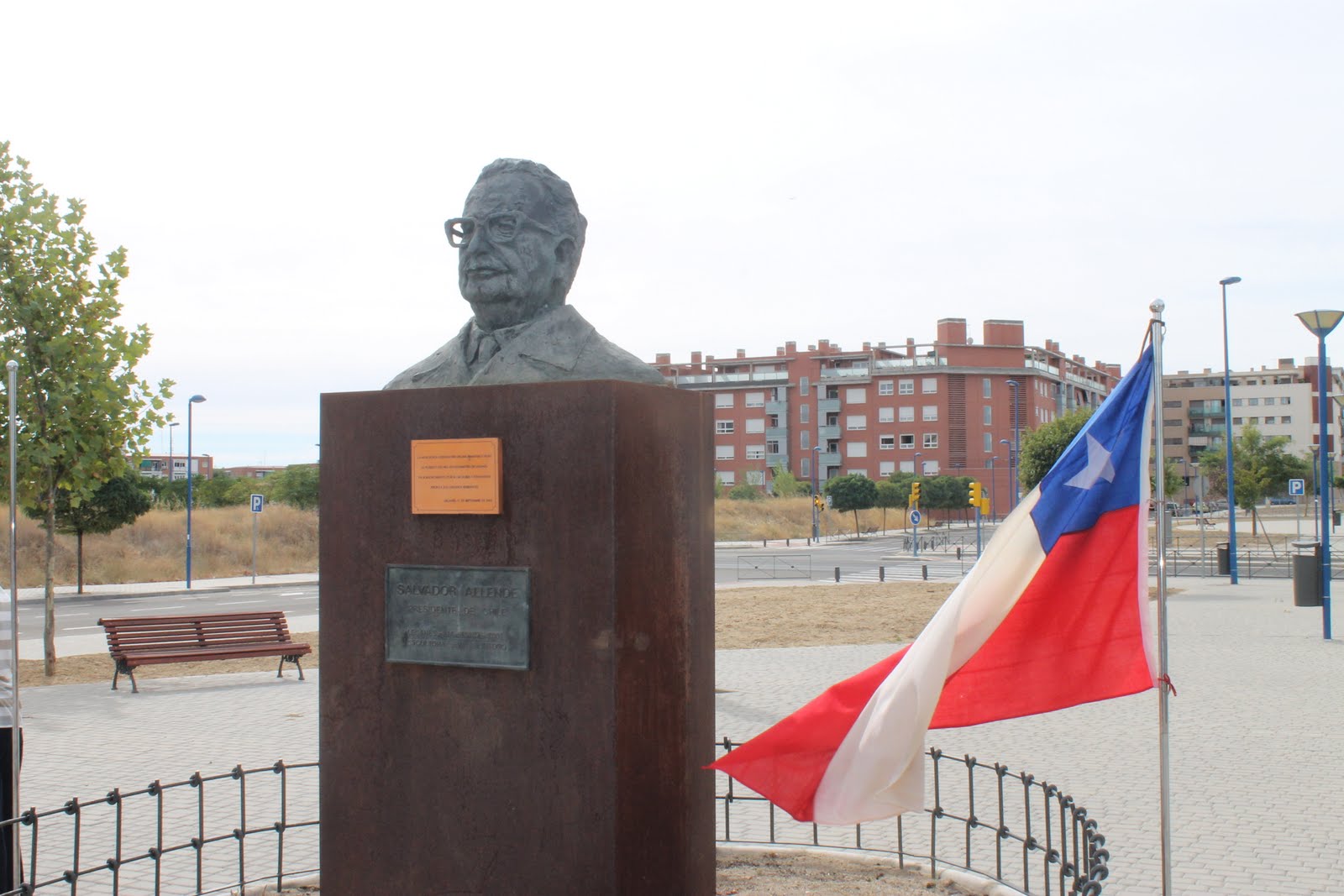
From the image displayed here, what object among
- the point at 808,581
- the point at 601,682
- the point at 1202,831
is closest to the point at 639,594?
the point at 601,682

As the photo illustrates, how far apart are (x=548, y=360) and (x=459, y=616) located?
1.17 m

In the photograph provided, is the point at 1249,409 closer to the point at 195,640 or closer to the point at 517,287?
the point at 195,640

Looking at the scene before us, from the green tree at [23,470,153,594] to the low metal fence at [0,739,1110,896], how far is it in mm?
25350

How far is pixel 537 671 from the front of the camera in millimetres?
4633

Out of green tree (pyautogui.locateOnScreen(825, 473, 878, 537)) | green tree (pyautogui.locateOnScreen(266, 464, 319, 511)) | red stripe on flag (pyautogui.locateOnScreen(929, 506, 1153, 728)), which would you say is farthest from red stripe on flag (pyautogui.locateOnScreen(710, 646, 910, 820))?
green tree (pyautogui.locateOnScreen(825, 473, 878, 537))

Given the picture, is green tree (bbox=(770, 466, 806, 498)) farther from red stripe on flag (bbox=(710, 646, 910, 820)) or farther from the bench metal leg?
red stripe on flag (bbox=(710, 646, 910, 820))

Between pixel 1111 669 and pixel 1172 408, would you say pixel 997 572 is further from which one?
pixel 1172 408

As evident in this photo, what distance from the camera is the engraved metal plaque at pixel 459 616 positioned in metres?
4.65

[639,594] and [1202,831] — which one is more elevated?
[639,594]

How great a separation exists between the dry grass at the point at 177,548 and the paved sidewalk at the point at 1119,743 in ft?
76.9

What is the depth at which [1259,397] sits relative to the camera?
125 m

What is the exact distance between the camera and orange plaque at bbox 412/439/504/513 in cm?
Result: 472

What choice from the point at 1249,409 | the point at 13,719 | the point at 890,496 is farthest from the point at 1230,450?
the point at 1249,409

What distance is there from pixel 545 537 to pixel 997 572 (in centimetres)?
166
